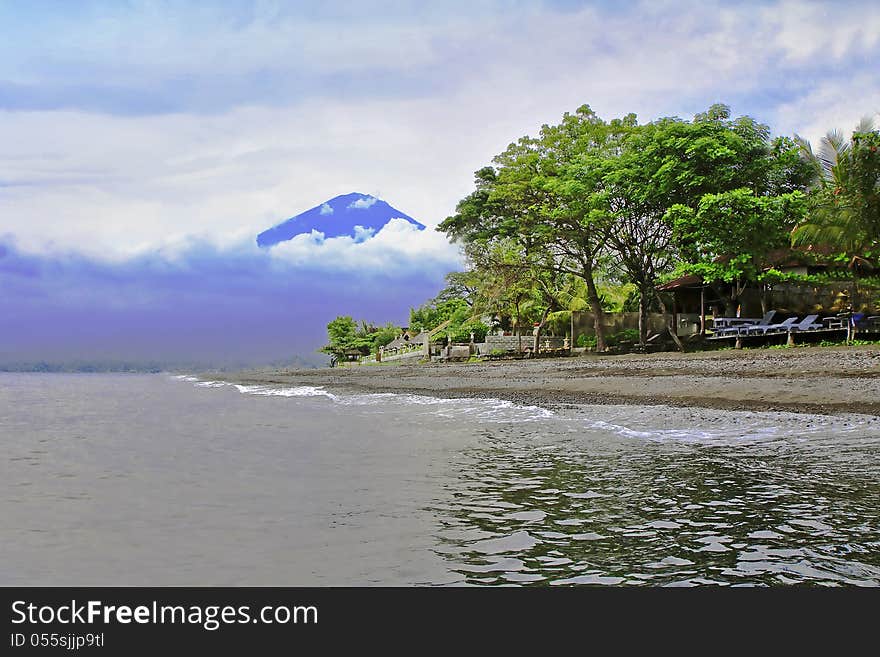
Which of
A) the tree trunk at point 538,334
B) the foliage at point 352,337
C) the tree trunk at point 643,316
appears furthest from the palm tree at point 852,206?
the foliage at point 352,337

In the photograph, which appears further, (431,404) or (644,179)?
(644,179)

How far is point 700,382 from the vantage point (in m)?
16.4

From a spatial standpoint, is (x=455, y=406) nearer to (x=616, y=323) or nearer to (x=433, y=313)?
(x=616, y=323)

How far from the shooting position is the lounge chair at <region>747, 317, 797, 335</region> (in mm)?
24047

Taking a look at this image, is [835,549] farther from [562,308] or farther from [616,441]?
[562,308]

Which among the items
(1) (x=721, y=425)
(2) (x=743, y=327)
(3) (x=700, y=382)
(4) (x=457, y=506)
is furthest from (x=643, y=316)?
(4) (x=457, y=506)

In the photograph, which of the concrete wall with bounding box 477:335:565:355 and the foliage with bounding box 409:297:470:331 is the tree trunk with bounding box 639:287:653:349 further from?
the foliage with bounding box 409:297:470:331

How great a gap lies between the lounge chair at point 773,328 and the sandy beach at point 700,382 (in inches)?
99.9

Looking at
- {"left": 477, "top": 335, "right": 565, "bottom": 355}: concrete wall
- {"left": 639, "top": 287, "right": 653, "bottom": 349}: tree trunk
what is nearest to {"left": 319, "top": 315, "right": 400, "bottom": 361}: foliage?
{"left": 477, "top": 335, "right": 565, "bottom": 355}: concrete wall

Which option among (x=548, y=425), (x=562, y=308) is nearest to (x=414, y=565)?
(x=548, y=425)

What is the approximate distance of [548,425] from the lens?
37.2 feet

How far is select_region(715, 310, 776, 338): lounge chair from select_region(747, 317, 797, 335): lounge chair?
179 millimetres

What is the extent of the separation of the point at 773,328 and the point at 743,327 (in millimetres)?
1251

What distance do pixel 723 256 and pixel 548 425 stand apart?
64.4ft
